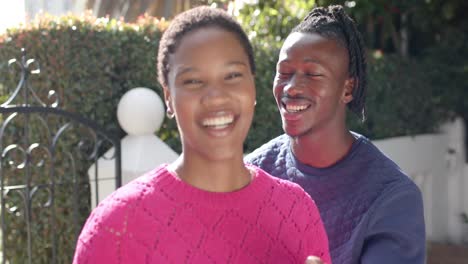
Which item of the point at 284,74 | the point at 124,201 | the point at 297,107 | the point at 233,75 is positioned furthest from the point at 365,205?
the point at 124,201

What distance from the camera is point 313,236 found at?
72.0 inches

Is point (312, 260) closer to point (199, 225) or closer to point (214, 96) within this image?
point (199, 225)

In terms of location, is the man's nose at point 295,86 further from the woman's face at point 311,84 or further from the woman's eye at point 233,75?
the woman's eye at point 233,75

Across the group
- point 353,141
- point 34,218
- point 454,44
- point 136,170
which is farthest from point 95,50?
point 454,44

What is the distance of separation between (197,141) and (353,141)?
1.02m

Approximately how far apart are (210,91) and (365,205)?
2.93 ft

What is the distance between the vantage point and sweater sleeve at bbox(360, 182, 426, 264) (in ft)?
7.33

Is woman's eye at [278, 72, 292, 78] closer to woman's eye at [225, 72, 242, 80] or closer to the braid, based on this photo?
the braid

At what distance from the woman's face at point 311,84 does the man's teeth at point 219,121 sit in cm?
85

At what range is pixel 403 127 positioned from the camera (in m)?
7.52

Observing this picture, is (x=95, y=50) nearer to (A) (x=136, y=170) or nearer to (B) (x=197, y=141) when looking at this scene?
(A) (x=136, y=170)

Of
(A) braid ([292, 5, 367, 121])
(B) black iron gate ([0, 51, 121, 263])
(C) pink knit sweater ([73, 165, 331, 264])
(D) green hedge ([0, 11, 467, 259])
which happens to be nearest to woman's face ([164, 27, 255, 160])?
(C) pink knit sweater ([73, 165, 331, 264])

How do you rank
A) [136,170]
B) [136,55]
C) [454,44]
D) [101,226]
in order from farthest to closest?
[454,44] < [136,55] < [136,170] < [101,226]

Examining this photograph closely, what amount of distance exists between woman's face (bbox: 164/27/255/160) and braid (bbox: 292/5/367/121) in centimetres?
93
